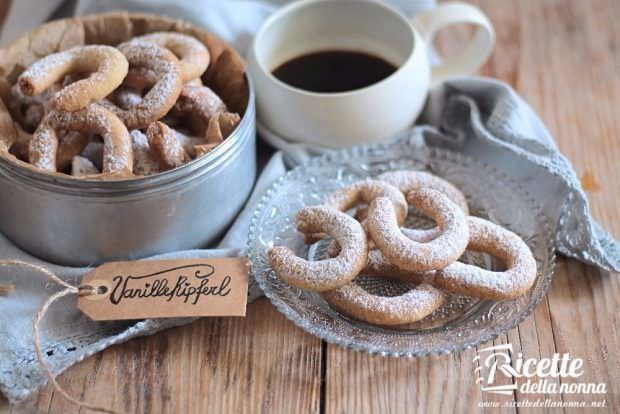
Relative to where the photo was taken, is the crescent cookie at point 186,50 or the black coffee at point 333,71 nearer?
the crescent cookie at point 186,50

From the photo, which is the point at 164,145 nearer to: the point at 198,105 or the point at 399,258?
the point at 198,105

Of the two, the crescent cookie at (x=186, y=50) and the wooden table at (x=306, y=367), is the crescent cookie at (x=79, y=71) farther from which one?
the wooden table at (x=306, y=367)

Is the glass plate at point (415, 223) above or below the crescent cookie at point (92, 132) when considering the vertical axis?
below

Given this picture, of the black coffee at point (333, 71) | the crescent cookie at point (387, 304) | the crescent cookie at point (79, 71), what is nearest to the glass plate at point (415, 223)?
the crescent cookie at point (387, 304)

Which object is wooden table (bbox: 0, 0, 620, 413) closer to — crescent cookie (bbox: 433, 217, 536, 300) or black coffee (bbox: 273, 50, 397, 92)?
crescent cookie (bbox: 433, 217, 536, 300)

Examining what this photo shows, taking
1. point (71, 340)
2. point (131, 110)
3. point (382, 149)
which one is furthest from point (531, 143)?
point (71, 340)

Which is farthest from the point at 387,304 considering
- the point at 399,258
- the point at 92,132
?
the point at 92,132

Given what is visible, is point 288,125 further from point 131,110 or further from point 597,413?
point 597,413
